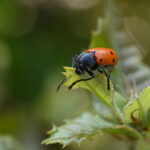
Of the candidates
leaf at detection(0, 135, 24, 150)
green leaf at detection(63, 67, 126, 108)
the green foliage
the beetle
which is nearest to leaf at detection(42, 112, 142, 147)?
the green foliage

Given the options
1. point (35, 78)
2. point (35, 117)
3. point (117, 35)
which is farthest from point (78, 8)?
point (117, 35)

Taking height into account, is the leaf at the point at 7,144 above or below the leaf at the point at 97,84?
above

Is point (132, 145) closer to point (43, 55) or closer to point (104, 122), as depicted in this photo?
point (104, 122)

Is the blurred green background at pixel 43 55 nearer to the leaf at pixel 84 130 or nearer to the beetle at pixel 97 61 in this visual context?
the beetle at pixel 97 61

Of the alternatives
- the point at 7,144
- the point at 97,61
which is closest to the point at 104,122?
the point at 97,61

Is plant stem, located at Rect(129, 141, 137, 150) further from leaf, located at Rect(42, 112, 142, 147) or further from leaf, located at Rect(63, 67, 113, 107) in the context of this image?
leaf, located at Rect(63, 67, 113, 107)

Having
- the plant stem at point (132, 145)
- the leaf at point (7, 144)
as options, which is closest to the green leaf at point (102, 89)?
the plant stem at point (132, 145)

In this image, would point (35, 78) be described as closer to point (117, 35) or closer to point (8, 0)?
point (8, 0)
